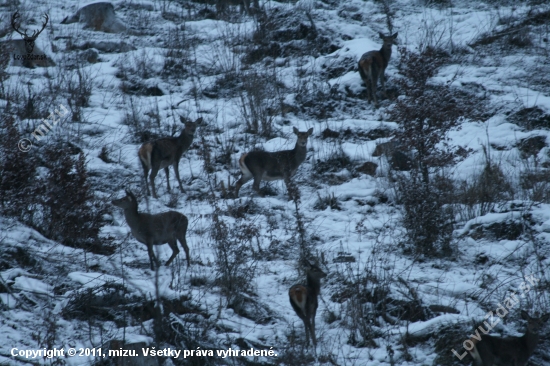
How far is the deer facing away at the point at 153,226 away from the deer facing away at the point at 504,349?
341 cm

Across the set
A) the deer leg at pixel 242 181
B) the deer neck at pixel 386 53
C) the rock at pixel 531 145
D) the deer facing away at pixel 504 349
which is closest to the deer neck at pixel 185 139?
the deer leg at pixel 242 181

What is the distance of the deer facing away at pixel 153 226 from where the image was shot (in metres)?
6.92

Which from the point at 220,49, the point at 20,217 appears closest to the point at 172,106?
the point at 220,49

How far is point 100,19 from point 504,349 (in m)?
14.7

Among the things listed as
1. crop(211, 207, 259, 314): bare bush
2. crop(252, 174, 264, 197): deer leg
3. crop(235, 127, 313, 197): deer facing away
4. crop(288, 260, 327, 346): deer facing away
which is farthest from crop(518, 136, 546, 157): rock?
crop(288, 260, 327, 346): deer facing away

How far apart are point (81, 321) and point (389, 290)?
312 centimetres

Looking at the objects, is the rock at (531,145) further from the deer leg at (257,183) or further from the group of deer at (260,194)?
the deer leg at (257,183)

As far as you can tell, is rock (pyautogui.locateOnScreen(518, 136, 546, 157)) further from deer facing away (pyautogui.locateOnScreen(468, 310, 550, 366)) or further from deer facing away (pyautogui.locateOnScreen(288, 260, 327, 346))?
deer facing away (pyautogui.locateOnScreen(288, 260, 327, 346))

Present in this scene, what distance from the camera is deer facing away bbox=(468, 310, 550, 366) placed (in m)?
5.09

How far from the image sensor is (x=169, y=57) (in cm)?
1462

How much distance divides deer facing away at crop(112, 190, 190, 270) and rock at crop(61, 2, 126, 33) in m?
10.9

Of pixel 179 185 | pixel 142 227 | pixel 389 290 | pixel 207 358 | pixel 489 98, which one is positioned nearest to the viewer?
pixel 207 358

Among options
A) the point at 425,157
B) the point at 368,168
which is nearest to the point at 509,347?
the point at 425,157

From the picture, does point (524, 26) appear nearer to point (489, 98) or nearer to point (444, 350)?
point (489, 98)
